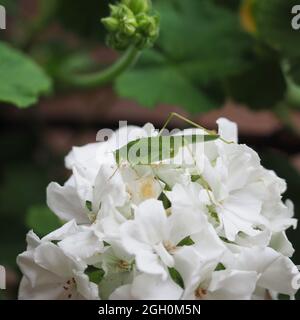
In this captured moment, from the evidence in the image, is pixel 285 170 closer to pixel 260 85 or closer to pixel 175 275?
pixel 260 85

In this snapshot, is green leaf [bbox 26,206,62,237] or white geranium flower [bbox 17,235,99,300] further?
green leaf [bbox 26,206,62,237]

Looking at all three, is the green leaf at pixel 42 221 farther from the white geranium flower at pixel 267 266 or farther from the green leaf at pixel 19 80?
the white geranium flower at pixel 267 266

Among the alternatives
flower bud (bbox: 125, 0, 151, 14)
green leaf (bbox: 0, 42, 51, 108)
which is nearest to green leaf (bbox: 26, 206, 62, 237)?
green leaf (bbox: 0, 42, 51, 108)

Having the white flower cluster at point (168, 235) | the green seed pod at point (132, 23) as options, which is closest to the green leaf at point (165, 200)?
the white flower cluster at point (168, 235)

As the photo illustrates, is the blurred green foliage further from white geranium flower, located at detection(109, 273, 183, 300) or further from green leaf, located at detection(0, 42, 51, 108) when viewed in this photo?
white geranium flower, located at detection(109, 273, 183, 300)

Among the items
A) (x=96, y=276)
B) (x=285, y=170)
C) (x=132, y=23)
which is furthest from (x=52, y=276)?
(x=285, y=170)

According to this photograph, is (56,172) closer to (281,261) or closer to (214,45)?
(214,45)
